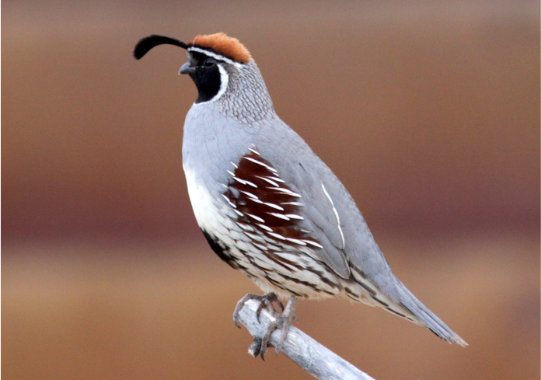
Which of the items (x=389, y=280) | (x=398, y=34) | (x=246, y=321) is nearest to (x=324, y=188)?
(x=389, y=280)

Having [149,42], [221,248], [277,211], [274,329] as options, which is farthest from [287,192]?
[149,42]

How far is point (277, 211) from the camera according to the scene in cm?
243

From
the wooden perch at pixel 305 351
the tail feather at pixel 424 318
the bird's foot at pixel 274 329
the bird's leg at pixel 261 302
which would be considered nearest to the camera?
the wooden perch at pixel 305 351

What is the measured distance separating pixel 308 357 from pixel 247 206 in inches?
16.6

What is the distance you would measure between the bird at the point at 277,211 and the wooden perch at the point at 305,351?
0.18ft

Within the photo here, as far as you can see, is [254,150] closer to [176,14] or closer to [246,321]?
[246,321]

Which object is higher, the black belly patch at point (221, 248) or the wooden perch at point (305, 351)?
the black belly patch at point (221, 248)

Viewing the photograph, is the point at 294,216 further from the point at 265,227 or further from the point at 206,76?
the point at 206,76

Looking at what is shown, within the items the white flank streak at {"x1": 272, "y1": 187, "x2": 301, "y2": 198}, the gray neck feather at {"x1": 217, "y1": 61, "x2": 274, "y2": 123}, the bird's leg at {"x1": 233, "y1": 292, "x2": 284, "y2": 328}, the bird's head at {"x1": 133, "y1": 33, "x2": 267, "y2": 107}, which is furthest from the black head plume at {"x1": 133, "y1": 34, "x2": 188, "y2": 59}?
the bird's leg at {"x1": 233, "y1": 292, "x2": 284, "y2": 328}

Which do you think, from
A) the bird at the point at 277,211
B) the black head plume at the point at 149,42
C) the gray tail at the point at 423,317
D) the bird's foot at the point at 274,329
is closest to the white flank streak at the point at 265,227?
the bird at the point at 277,211

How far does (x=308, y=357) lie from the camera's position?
2359mm

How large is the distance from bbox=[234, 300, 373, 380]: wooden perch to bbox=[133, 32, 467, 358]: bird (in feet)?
0.18

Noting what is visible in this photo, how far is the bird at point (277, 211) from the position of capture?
7.91 ft

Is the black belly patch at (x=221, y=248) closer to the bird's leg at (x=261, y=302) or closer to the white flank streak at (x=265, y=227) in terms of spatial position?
the white flank streak at (x=265, y=227)
